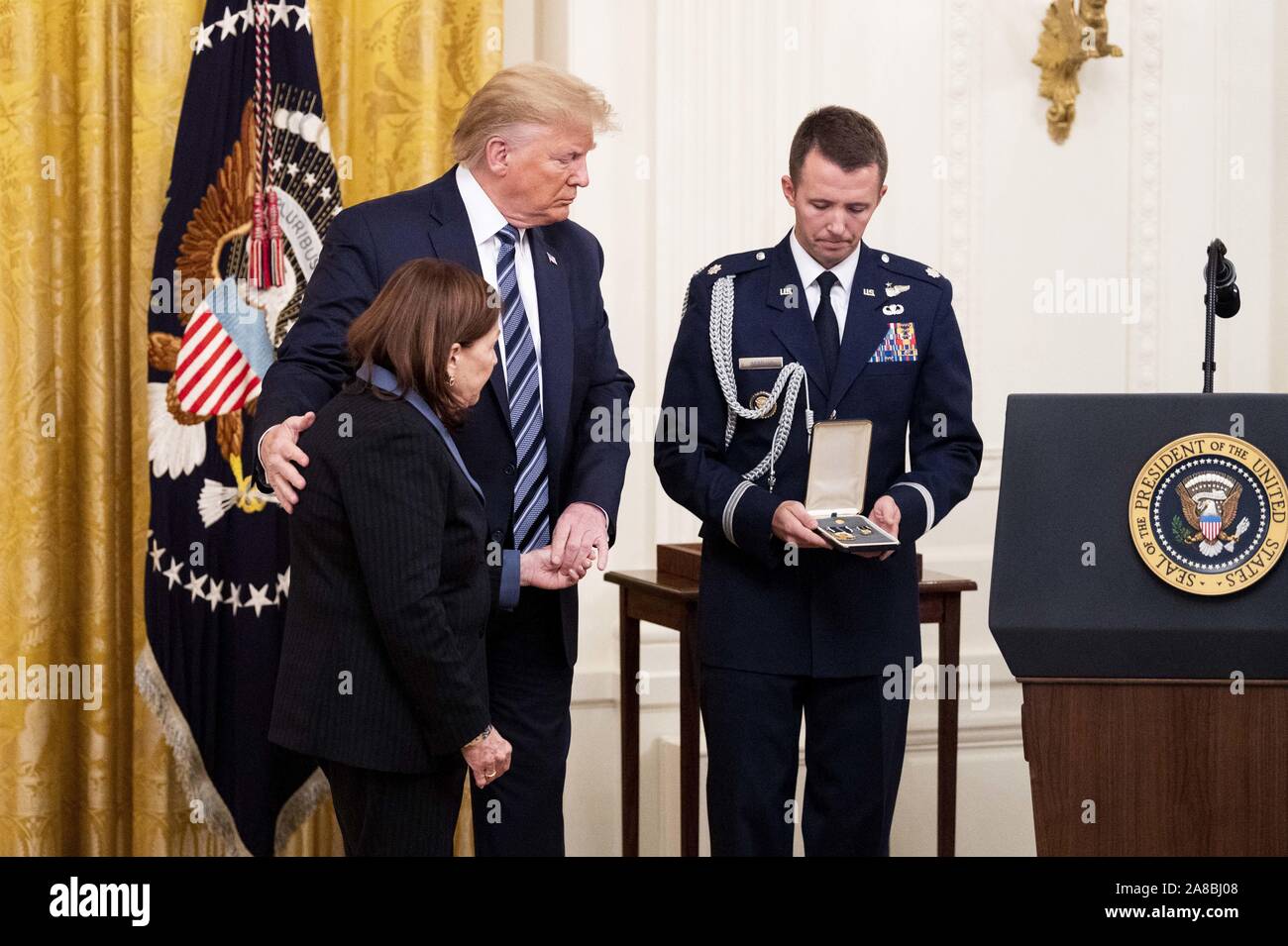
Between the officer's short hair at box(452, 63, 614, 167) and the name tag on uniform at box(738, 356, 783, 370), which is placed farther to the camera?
the name tag on uniform at box(738, 356, 783, 370)

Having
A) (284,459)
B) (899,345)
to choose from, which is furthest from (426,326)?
(899,345)

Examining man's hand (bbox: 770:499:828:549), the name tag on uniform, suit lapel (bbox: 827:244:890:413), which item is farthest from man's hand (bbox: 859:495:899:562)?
the name tag on uniform

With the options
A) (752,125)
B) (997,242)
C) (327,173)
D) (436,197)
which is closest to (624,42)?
(752,125)

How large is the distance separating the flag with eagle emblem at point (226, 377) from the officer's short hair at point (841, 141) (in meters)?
1.24

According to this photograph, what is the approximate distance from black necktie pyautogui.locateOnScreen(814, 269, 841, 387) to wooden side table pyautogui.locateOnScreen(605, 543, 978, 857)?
2.37 feet

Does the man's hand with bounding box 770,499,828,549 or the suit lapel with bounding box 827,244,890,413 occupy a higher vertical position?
the suit lapel with bounding box 827,244,890,413

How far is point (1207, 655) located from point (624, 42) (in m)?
2.60

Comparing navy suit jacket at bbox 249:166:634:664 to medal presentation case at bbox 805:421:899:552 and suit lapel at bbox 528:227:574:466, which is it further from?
medal presentation case at bbox 805:421:899:552

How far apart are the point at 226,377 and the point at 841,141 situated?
1.53 metres

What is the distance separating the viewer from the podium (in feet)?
6.44

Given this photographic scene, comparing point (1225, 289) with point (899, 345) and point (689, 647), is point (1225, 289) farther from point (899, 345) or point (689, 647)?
point (689, 647)

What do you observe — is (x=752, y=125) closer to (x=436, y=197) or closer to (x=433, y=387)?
(x=436, y=197)

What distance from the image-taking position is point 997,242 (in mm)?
4453

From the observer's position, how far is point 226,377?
3.37 m
